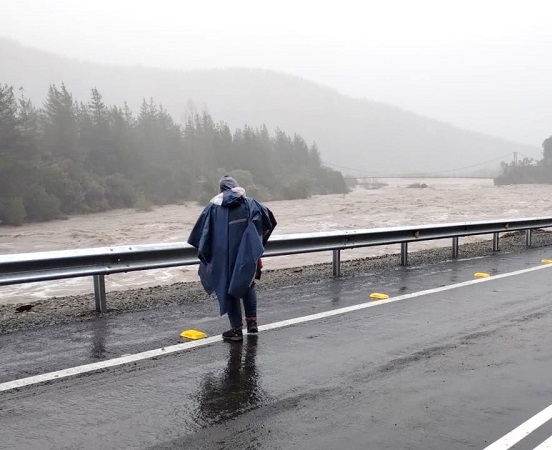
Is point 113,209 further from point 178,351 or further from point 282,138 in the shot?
point 282,138

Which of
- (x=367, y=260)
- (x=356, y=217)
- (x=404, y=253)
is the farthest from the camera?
(x=356, y=217)

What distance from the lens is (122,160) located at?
78.1 meters

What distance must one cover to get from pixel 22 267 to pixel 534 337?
17.6 ft

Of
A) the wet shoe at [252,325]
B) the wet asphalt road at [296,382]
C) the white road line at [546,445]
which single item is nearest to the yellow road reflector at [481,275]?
the wet asphalt road at [296,382]

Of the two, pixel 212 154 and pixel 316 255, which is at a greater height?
pixel 212 154

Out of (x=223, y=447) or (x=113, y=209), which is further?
(x=113, y=209)

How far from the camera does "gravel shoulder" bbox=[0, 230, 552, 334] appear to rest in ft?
23.4

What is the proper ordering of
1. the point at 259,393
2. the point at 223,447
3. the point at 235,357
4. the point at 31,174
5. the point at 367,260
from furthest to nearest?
the point at 31,174 < the point at 367,260 < the point at 235,357 < the point at 259,393 < the point at 223,447

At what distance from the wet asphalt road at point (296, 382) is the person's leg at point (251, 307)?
5.1 inches

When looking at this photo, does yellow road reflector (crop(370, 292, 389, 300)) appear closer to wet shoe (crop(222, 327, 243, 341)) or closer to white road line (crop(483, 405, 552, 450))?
wet shoe (crop(222, 327, 243, 341))

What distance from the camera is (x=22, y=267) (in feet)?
22.7

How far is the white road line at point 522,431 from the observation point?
3736 mm

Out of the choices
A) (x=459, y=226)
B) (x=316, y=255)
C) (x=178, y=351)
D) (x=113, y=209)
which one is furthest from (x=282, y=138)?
(x=178, y=351)

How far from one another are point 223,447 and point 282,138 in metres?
115
